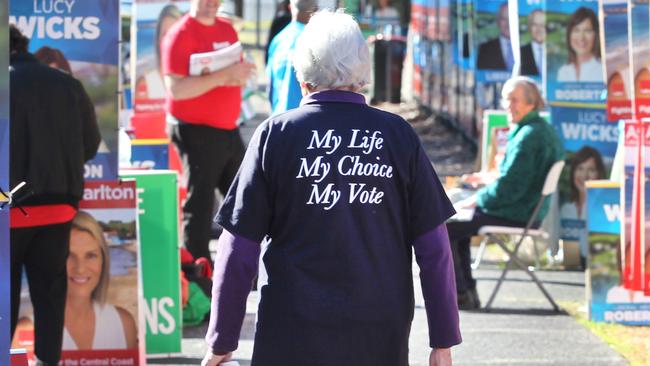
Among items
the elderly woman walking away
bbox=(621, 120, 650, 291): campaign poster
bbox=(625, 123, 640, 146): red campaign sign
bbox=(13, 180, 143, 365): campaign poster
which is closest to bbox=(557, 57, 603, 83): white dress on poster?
bbox=(621, 120, 650, 291): campaign poster

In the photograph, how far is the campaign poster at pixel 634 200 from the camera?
345 inches

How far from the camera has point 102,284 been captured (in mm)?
7809

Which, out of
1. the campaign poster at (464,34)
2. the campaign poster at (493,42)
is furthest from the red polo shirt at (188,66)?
the campaign poster at (464,34)

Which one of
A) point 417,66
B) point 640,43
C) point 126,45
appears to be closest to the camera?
point 640,43

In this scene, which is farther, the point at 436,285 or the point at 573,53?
the point at 573,53

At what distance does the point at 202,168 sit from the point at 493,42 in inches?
312

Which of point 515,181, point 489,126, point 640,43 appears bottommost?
point 515,181

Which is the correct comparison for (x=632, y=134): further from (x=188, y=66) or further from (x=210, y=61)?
(x=188, y=66)

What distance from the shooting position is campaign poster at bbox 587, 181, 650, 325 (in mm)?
9445

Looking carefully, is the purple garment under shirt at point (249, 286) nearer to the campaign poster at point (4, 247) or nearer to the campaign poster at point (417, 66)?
the campaign poster at point (4, 247)

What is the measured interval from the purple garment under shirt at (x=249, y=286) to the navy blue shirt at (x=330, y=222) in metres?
0.05

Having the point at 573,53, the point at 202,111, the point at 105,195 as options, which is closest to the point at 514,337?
the point at 202,111

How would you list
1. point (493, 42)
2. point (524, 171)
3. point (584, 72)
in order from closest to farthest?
1. point (524, 171)
2. point (584, 72)
3. point (493, 42)

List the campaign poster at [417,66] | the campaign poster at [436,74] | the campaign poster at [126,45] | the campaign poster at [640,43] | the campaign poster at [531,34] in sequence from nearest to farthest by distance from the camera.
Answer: the campaign poster at [640,43]
the campaign poster at [531,34]
the campaign poster at [126,45]
the campaign poster at [436,74]
the campaign poster at [417,66]
